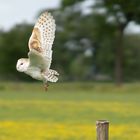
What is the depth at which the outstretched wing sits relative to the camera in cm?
532

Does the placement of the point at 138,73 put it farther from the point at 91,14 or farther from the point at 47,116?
the point at 47,116

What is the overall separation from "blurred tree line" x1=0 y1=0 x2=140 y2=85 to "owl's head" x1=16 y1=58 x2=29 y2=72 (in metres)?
52.7

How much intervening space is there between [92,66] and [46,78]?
304 ft

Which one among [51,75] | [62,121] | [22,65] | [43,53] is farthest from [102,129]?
[62,121]

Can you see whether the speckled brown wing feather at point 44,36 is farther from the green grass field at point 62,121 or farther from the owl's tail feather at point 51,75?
the green grass field at point 62,121

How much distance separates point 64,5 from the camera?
63969 millimetres

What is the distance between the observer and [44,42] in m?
5.40

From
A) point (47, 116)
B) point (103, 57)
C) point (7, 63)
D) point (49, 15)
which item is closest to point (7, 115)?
point (47, 116)

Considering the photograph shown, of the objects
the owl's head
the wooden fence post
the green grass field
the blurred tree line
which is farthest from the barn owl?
the blurred tree line

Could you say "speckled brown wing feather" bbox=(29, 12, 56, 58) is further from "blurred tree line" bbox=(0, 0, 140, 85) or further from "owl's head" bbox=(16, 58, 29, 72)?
"blurred tree line" bbox=(0, 0, 140, 85)

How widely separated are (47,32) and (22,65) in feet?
1.24

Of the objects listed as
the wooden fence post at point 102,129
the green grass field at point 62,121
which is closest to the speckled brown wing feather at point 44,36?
the wooden fence post at point 102,129

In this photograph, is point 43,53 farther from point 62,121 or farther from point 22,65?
point 62,121

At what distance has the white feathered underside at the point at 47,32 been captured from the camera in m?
5.30
